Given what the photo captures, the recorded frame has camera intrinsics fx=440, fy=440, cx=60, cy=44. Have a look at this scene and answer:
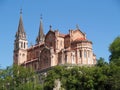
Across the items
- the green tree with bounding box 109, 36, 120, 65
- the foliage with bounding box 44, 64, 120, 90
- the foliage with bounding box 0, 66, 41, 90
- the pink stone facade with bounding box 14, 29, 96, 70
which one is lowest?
the foliage with bounding box 44, 64, 120, 90

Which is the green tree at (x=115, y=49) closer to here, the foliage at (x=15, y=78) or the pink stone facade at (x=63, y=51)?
the pink stone facade at (x=63, y=51)

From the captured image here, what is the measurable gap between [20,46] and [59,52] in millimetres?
15038

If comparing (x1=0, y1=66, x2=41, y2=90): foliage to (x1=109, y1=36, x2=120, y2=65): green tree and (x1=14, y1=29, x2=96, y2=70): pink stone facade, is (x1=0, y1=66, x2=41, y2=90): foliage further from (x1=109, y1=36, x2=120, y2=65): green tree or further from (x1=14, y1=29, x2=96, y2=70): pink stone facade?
(x1=109, y1=36, x2=120, y2=65): green tree

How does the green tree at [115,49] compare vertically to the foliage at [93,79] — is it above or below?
above

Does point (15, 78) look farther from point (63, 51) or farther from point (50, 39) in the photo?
point (50, 39)

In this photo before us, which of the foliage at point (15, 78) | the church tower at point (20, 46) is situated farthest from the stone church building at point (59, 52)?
the foliage at point (15, 78)

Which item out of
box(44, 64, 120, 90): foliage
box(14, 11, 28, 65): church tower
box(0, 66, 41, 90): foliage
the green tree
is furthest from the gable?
box(44, 64, 120, 90): foliage

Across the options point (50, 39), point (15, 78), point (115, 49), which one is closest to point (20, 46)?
point (50, 39)

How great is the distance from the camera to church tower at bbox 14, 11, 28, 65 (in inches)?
4146

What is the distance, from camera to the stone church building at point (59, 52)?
303ft

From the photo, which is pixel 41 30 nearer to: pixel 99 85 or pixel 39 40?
pixel 39 40

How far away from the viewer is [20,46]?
10662 centimetres

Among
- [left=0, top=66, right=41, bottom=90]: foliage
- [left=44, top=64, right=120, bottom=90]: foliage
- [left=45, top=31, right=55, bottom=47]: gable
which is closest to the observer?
[left=44, top=64, right=120, bottom=90]: foliage

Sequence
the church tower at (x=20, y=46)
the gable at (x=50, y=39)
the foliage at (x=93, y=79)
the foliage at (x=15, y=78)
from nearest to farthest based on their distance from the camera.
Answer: the foliage at (x=93, y=79) → the foliage at (x=15, y=78) → the gable at (x=50, y=39) → the church tower at (x=20, y=46)
